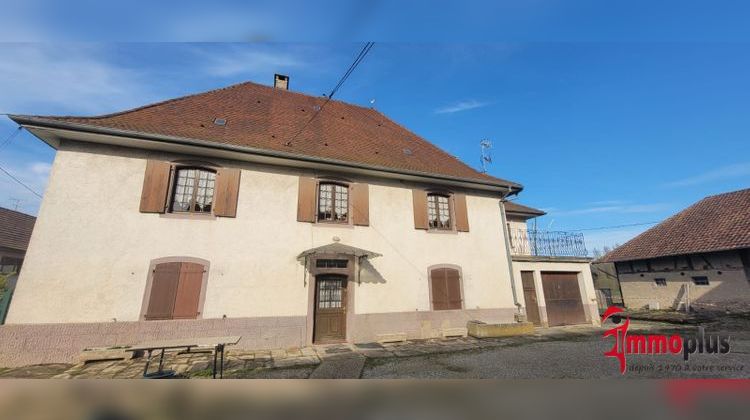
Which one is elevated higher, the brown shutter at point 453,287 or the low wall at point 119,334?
the brown shutter at point 453,287

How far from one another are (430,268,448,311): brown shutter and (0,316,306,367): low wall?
13.4ft

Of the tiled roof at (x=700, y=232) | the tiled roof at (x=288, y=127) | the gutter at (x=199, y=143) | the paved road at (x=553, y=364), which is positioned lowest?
the paved road at (x=553, y=364)

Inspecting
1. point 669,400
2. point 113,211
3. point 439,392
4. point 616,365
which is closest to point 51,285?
point 113,211

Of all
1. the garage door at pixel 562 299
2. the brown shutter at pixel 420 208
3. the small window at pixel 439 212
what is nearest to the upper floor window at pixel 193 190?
the brown shutter at pixel 420 208

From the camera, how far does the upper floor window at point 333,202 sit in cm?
905

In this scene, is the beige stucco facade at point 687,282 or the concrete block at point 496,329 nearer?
the concrete block at point 496,329

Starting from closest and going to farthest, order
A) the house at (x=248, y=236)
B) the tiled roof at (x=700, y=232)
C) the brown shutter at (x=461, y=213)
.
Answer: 1. the house at (x=248, y=236)
2. the brown shutter at (x=461, y=213)
3. the tiled roof at (x=700, y=232)

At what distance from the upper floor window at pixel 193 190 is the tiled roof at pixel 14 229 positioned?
16254 millimetres

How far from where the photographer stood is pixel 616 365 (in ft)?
18.2

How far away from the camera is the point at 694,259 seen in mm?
14016

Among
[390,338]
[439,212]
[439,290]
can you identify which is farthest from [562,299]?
[390,338]

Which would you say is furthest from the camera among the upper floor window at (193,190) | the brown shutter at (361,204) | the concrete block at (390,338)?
the brown shutter at (361,204)

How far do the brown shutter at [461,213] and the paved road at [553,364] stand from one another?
4128 millimetres

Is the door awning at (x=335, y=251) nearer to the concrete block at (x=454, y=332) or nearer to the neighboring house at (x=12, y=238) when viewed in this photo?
the concrete block at (x=454, y=332)
